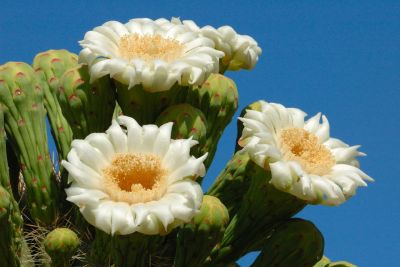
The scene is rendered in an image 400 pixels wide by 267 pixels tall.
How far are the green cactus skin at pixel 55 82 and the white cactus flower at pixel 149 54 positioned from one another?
18.8 inches

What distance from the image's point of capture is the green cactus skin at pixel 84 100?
16.1 ft

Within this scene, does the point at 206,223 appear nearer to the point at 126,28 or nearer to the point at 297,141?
the point at 297,141

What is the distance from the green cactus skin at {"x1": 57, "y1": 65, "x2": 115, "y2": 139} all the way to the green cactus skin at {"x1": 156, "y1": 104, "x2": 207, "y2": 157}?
0.31 meters

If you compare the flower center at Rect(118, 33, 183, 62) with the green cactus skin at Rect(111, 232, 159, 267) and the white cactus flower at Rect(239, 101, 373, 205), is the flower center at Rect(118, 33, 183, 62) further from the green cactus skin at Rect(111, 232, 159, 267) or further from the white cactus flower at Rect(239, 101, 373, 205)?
the green cactus skin at Rect(111, 232, 159, 267)

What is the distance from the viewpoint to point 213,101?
5.14 metres

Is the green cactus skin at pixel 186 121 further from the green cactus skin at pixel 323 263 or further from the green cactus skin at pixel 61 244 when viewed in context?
the green cactus skin at pixel 323 263

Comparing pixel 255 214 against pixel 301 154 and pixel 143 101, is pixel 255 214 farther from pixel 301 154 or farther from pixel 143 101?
pixel 143 101

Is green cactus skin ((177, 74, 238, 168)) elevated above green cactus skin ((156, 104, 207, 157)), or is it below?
above

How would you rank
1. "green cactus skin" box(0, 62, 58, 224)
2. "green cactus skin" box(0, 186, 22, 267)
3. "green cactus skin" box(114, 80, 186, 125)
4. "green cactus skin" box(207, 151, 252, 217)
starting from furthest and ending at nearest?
"green cactus skin" box(0, 62, 58, 224) < "green cactus skin" box(207, 151, 252, 217) < "green cactus skin" box(114, 80, 186, 125) < "green cactus skin" box(0, 186, 22, 267)

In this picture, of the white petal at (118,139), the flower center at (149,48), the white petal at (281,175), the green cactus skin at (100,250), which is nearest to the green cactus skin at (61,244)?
the green cactus skin at (100,250)

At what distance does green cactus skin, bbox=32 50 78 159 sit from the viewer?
5.37 metres

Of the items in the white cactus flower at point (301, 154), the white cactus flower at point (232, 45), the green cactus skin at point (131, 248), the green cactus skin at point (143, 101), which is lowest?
the green cactus skin at point (131, 248)

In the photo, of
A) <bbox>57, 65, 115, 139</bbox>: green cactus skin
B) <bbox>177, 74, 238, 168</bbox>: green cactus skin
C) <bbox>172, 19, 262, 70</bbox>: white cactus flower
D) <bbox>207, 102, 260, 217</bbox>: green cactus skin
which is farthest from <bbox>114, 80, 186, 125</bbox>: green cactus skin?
<bbox>172, 19, 262, 70</bbox>: white cactus flower

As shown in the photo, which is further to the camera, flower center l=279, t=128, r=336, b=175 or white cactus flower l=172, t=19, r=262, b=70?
white cactus flower l=172, t=19, r=262, b=70
